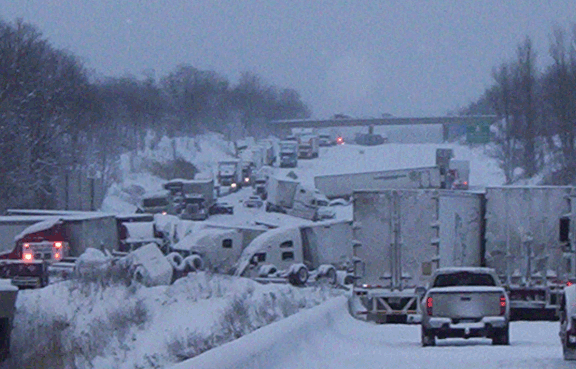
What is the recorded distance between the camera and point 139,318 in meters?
29.6

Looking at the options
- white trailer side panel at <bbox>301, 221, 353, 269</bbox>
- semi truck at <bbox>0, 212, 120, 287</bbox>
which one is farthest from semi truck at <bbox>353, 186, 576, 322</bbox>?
semi truck at <bbox>0, 212, 120, 287</bbox>

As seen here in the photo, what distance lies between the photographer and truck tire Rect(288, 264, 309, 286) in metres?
40.1

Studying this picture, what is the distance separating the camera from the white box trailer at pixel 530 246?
29.1 m

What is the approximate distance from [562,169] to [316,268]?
117ft

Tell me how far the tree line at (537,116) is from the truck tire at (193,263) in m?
35.4

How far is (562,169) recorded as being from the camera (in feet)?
244

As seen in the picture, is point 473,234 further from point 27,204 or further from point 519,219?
point 27,204

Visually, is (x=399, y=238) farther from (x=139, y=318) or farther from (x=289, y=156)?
(x=289, y=156)

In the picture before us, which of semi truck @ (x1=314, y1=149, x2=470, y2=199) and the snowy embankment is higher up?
semi truck @ (x1=314, y1=149, x2=470, y2=199)

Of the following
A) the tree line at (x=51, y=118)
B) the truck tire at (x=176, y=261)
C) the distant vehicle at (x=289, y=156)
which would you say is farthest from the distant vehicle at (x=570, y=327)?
the distant vehicle at (x=289, y=156)

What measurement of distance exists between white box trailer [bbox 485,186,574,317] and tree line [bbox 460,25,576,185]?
43.1 metres

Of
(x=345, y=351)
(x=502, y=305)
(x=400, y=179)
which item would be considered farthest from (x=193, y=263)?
(x=400, y=179)

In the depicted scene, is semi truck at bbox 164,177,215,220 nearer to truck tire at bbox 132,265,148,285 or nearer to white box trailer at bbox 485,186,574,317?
truck tire at bbox 132,265,148,285

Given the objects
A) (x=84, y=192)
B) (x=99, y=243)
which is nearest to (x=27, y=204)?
(x=84, y=192)
